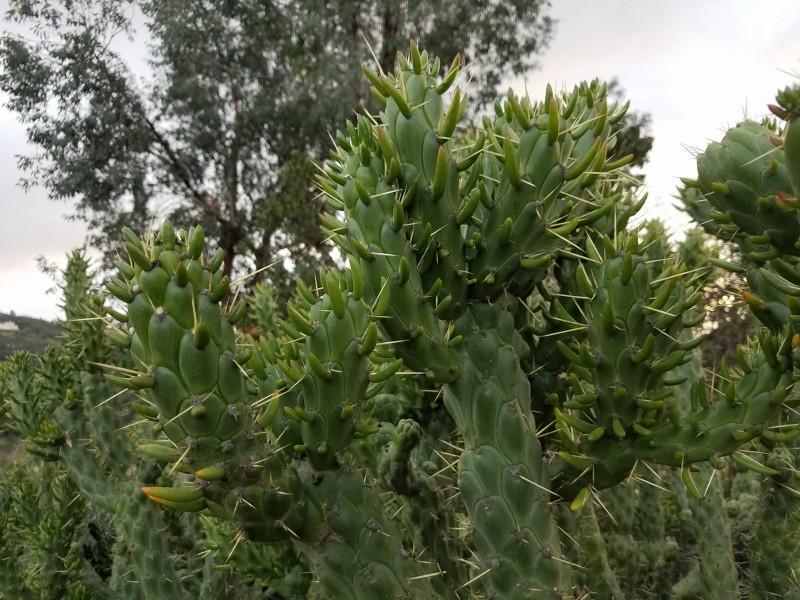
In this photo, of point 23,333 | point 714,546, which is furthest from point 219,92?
point 714,546

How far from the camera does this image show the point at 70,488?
3.60 meters

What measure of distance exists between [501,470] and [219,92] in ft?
47.2

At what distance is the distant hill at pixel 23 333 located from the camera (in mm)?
10955

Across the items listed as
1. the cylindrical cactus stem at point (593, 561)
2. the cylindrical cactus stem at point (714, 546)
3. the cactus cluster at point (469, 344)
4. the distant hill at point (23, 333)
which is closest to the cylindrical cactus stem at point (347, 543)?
the cactus cluster at point (469, 344)

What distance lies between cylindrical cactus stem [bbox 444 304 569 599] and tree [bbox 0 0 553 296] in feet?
37.5

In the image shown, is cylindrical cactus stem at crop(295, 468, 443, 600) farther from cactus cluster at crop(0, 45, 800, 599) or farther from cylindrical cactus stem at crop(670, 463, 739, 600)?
cylindrical cactus stem at crop(670, 463, 739, 600)

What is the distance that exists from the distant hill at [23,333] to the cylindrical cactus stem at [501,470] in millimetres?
10174

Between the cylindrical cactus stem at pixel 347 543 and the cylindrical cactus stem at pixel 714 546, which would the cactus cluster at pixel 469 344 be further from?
the cylindrical cactus stem at pixel 714 546

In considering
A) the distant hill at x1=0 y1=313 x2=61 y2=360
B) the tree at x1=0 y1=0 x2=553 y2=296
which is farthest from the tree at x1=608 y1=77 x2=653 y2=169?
the distant hill at x1=0 y1=313 x2=61 y2=360

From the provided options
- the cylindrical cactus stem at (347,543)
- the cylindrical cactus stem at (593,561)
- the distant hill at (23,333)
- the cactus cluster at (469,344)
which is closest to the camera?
the cactus cluster at (469,344)

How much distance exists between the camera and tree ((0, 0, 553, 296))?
13.9 meters

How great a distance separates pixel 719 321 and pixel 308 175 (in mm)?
7397

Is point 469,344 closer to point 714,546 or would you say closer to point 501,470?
point 501,470

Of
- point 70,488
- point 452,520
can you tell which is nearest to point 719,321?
point 452,520
